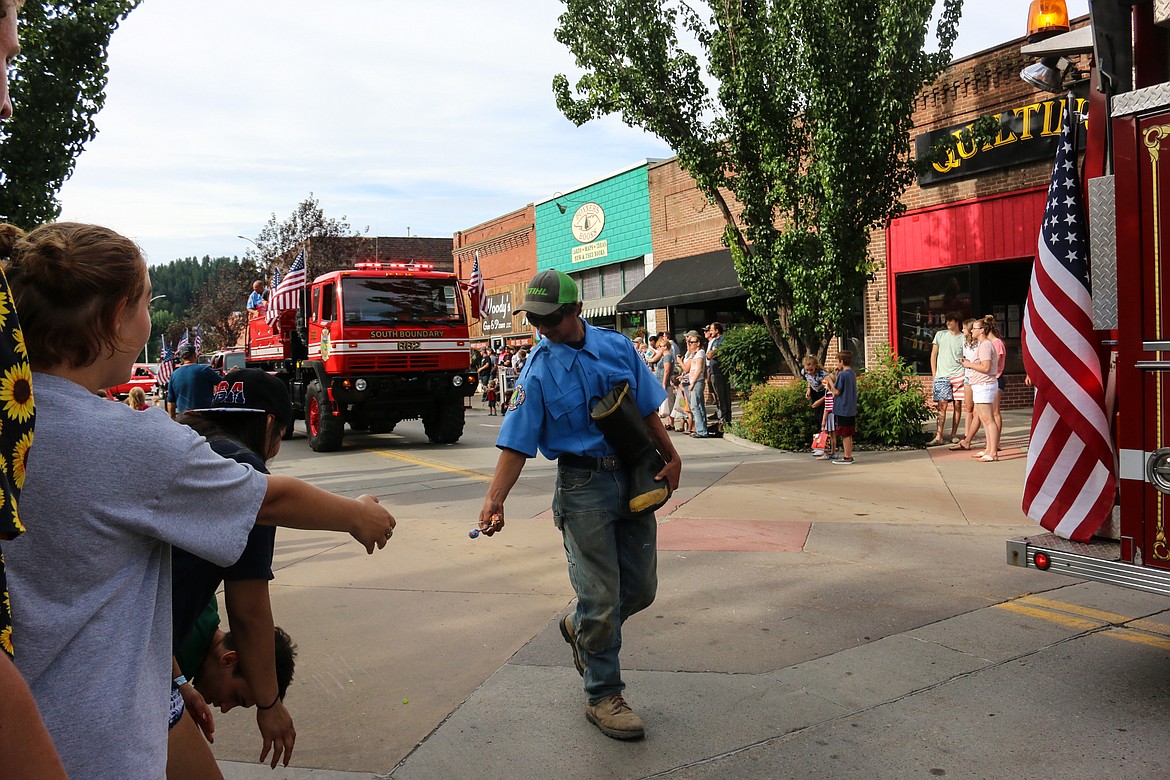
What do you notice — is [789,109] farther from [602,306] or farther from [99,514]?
[602,306]

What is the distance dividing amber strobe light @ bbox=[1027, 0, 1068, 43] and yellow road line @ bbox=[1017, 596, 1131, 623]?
3198mm

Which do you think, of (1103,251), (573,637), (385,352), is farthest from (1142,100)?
(385,352)

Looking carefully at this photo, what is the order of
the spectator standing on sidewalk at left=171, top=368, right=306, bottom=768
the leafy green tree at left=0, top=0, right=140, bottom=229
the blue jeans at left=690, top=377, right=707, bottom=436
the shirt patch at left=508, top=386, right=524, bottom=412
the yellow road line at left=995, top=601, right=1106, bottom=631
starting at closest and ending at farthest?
the spectator standing on sidewalk at left=171, top=368, right=306, bottom=768 < the shirt patch at left=508, top=386, right=524, bottom=412 < the yellow road line at left=995, top=601, right=1106, bottom=631 < the leafy green tree at left=0, top=0, right=140, bottom=229 < the blue jeans at left=690, top=377, right=707, bottom=436

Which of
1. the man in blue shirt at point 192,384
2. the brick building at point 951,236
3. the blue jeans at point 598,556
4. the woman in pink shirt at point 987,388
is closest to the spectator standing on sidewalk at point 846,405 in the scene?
the woman in pink shirt at point 987,388

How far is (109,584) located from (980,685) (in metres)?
3.91

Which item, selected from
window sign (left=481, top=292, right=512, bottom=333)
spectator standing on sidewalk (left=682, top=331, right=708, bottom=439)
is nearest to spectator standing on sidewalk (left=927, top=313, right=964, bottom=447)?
spectator standing on sidewalk (left=682, top=331, right=708, bottom=439)

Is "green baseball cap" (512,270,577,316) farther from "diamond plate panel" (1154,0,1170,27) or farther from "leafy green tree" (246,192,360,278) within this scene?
"leafy green tree" (246,192,360,278)

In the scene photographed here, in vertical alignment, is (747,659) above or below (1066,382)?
below

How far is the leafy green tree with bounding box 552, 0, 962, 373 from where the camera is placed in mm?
12906

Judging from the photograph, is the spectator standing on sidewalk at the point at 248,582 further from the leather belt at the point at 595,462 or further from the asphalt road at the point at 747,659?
the leather belt at the point at 595,462

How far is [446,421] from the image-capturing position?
1609 centimetres

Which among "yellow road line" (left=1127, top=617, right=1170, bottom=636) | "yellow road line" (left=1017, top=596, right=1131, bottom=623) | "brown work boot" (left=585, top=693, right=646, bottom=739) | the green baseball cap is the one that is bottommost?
"yellow road line" (left=1127, top=617, right=1170, bottom=636)

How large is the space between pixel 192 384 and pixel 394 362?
17.3ft

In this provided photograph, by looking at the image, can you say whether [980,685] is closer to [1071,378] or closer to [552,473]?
[1071,378]
